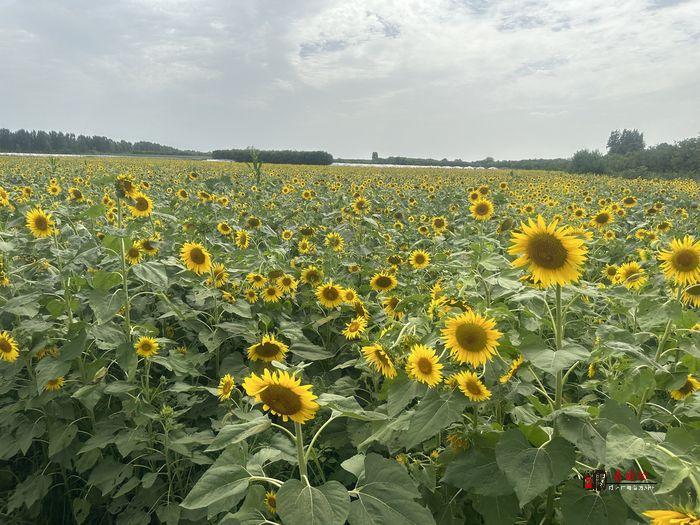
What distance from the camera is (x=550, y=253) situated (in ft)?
5.14

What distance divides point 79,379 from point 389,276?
7.87 ft

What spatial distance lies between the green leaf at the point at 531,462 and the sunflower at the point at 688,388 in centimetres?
88

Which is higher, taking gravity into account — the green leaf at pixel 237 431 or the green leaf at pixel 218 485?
the green leaf at pixel 237 431

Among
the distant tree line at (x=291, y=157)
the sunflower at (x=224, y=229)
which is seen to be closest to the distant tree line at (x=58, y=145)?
the distant tree line at (x=291, y=157)

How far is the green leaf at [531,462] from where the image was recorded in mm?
1248

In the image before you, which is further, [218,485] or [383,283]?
[383,283]

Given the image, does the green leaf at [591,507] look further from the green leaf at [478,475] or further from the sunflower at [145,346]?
the sunflower at [145,346]

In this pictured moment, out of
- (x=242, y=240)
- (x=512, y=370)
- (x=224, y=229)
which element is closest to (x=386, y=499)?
(x=512, y=370)

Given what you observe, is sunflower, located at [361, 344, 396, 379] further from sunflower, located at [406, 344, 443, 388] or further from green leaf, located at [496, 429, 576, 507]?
green leaf, located at [496, 429, 576, 507]

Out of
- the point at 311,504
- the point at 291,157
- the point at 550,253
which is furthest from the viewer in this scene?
the point at 291,157

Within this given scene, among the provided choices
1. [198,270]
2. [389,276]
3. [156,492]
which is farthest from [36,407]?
[389,276]

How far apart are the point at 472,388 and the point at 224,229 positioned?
4.59 metres

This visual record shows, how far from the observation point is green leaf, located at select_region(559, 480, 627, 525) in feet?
4.22

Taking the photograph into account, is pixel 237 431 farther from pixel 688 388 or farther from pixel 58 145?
pixel 58 145
